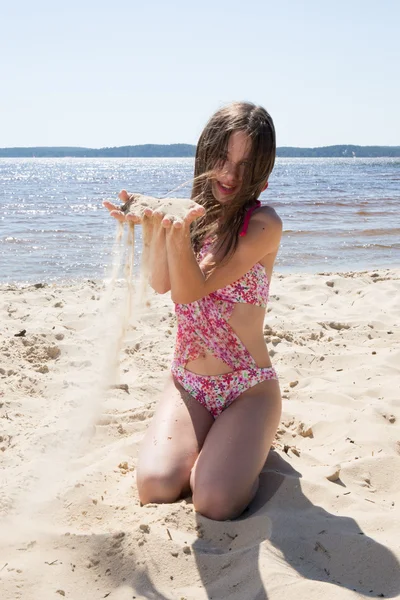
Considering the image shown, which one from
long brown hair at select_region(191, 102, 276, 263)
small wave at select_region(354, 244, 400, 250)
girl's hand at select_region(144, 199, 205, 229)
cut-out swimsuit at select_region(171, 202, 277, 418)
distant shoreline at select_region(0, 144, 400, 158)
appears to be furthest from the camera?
distant shoreline at select_region(0, 144, 400, 158)

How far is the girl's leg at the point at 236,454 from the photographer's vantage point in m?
2.68

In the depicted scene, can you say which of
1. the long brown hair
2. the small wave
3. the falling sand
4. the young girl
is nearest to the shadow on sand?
the young girl

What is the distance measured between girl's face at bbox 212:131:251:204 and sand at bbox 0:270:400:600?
2.17 ft

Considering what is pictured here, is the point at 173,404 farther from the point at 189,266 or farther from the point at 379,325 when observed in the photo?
the point at 379,325

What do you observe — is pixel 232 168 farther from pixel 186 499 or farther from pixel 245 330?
pixel 186 499

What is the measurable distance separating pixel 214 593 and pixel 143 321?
3.52 m

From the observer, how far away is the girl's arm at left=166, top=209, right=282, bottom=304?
2.74m

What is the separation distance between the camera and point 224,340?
312 centimetres

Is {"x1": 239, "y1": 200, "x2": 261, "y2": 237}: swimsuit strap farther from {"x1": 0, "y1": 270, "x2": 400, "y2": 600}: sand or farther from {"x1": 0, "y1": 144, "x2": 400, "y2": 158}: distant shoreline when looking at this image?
{"x1": 0, "y1": 144, "x2": 400, "y2": 158}: distant shoreline

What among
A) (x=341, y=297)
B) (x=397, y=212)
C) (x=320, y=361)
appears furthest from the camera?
(x=397, y=212)

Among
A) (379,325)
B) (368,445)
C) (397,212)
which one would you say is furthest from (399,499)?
(397,212)

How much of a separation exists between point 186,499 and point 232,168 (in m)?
1.49

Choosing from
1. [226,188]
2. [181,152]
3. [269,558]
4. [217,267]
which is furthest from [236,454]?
[181,152]

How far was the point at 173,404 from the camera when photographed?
3.16m
